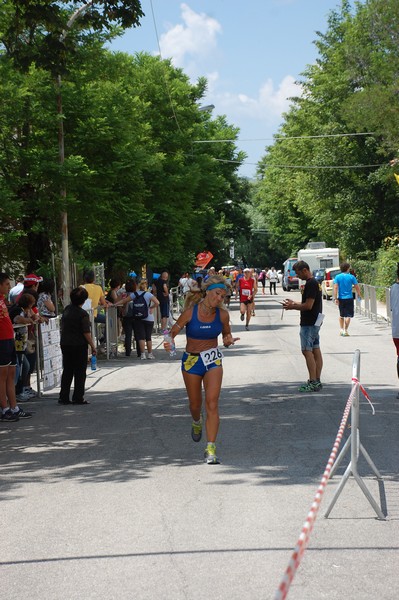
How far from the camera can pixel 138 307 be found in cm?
Result: 2302

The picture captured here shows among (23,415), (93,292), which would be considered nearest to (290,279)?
(93,292)

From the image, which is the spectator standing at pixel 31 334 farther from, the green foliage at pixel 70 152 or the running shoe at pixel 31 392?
the green foliage at pixel 70 152

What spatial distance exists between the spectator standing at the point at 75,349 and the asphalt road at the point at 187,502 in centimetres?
31

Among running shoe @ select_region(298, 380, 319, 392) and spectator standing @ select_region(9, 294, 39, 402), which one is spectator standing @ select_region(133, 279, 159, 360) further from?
running shoe @ select_region(298, 380, 319, 392)

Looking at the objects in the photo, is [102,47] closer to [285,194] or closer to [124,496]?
[124,496]

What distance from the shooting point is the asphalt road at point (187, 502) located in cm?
568

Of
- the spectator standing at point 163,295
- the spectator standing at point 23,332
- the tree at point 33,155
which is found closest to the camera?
the spectator standing at point 23,332

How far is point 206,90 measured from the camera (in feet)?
198

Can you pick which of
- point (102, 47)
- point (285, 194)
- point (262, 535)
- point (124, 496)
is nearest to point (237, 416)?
point (124, 496)

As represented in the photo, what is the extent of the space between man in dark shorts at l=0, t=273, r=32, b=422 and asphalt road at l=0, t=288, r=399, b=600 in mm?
280

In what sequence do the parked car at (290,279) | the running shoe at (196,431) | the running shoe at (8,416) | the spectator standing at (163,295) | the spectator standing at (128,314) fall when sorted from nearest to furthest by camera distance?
1. the running shoe at (196,431)
2. the running shoe at (8,416)
3. the spectator standing at (128,314)
4. the spectator standing at (163,295)
5. the parked car at (290,279)

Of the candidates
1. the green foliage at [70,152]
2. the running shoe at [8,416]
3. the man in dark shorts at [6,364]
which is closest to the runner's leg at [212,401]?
the man in dark shorts at [6,364]

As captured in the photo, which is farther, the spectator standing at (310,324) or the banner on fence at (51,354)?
the banner on fence at (51,354)

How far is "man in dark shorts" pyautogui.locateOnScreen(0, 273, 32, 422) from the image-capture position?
12.9 m
